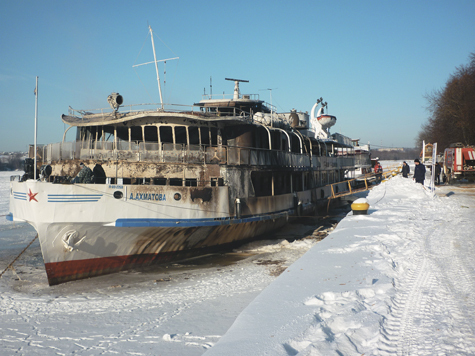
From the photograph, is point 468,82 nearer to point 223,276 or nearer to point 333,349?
point 223,276

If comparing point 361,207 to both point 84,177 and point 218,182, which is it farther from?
point 84,177

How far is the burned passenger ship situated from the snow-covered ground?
1.04 meters

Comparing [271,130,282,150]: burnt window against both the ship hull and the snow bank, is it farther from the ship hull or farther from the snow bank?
the snow bank

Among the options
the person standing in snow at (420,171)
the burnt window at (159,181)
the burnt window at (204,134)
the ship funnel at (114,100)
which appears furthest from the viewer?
the person standing in snow at (420,171)

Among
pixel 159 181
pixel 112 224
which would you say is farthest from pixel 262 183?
pixel 112 224

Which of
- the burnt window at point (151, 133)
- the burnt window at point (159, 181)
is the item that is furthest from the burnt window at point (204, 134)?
the burnt window at point (159, 181)

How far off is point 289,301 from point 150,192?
7476mm

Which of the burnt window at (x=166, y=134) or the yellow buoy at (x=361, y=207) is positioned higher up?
the burnt window at (x=166, y=134)

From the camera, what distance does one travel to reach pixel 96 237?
11406 millimetres

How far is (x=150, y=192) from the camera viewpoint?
12.0 m

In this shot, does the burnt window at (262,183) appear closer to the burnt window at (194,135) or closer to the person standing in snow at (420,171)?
the burnt window at (194,135)

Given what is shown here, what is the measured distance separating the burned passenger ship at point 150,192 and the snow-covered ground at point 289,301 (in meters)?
1.04

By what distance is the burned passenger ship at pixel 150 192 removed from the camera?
1106 centimetres

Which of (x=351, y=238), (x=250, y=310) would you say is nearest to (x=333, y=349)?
(x=250, y=310)
